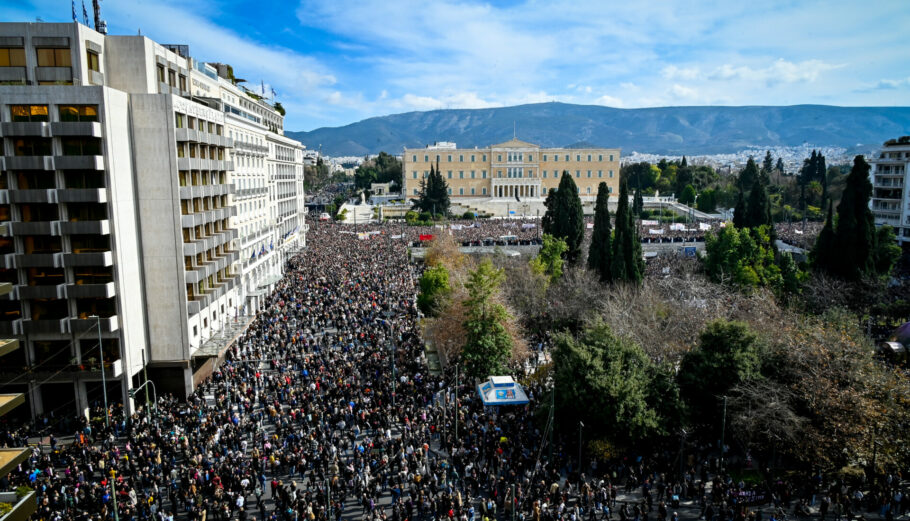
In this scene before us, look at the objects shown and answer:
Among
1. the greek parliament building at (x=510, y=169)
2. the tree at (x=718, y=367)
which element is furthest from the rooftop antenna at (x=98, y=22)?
the greek parliament building at (x=510, y=169)

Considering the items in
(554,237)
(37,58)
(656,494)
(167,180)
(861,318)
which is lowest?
(656,494)

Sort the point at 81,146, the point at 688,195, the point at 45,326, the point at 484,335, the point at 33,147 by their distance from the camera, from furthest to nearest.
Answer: the point at 688,195 → the point at 484,335 → the point at 45,326 → the point at 81,146 → the point at 33,147

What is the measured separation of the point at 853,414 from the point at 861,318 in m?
19.3

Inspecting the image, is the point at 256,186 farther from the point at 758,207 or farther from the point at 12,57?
the point at 758,207

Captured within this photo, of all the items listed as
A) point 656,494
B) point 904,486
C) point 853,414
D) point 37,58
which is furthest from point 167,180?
point 904,486

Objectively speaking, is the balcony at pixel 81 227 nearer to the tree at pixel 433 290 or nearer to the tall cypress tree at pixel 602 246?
the tree at pixel 433 290

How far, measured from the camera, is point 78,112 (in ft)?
72.9

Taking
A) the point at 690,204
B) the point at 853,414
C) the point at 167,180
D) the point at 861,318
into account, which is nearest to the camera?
the point at 853,414

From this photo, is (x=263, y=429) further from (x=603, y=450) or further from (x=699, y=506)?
(x=699, y=506)

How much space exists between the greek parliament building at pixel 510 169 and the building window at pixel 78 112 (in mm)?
93614

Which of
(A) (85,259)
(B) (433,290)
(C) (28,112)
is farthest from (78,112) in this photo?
(B) (433,290)

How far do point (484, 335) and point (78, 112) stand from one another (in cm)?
1834

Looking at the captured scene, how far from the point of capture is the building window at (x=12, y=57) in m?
22.5

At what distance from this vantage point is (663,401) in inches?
808
